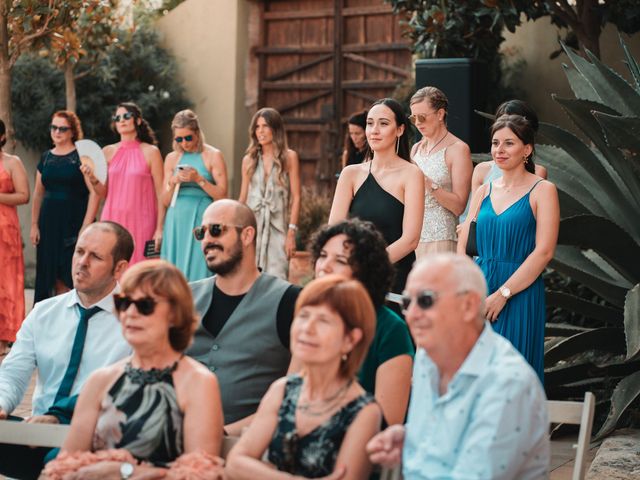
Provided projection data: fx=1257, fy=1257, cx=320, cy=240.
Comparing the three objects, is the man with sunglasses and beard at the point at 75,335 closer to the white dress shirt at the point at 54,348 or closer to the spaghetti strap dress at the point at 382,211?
the white dress shirt at the point at 54,348

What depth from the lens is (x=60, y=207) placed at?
388 inches

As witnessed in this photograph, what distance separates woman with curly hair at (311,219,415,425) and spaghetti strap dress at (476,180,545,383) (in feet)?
4.88

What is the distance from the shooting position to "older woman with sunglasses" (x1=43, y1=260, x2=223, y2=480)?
142 inches

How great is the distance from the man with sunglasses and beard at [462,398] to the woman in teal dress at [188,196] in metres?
6.34

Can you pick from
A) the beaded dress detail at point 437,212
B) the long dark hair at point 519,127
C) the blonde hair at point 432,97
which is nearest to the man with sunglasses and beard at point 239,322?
the long dark hair at point 519,127

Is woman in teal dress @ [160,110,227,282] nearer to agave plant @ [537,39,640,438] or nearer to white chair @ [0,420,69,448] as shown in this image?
agave plant @ [537,39,640,438]

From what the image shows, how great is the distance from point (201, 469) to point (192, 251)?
6.19 m

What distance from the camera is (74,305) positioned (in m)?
4.64

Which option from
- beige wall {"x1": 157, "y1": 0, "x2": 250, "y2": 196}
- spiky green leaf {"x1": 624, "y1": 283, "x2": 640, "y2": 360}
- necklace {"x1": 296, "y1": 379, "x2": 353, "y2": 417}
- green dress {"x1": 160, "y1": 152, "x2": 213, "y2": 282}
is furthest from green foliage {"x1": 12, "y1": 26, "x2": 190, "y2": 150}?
necklace {"x1": 296, "y1": 379, "x2": 353, "y2": 417}

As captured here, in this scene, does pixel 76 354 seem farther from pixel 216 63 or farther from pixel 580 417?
pixel 216 63

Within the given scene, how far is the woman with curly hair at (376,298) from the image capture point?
4.01 metres

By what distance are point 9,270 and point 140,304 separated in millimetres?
5842

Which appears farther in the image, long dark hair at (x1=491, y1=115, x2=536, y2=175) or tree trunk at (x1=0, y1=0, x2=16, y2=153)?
tree trunk at (x1=0, y1=0, x2=16, y2=153)

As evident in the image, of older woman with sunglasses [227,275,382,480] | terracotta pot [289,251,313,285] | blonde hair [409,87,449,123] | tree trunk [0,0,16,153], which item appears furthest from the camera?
terracotta pot [289,251,313,285]
